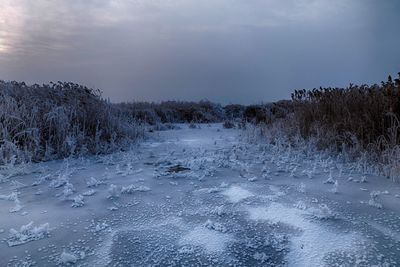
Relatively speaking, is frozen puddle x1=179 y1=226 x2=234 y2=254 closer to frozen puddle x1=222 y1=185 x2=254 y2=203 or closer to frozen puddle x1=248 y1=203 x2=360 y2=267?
frozen puddle x1=248 y1=203 x2=360 y2=267

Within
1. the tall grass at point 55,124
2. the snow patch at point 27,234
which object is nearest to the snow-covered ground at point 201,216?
the snow patch at point 27,234

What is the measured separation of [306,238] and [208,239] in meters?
0.68

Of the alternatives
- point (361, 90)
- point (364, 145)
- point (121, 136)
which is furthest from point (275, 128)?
point (121, 136)

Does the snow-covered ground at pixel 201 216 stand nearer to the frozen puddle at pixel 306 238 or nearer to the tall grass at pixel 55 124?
the frozen puddle at pixel 306 238

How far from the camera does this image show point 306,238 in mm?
2646

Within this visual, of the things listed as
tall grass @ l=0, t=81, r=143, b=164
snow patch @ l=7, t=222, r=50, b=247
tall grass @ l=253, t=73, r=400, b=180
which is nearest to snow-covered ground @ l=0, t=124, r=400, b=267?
snow patch @ l=7, t=222, r=50, b=247

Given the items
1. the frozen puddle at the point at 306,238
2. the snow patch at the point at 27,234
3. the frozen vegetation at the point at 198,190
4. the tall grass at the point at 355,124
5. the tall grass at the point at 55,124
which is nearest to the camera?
the frozen puddle at the point at 306,238

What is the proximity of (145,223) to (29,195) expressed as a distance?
1.53 meters

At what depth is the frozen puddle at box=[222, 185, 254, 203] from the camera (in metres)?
3.50

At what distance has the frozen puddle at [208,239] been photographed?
8.45 ft

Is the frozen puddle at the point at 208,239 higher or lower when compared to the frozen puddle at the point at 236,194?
lower

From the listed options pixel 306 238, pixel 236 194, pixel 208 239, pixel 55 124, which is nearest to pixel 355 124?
pixel 236 194

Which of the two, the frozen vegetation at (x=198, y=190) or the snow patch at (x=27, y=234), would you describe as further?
the snow patch at (x=27, y=234)

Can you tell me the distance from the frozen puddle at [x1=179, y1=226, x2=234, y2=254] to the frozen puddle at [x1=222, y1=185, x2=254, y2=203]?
0.72 m
